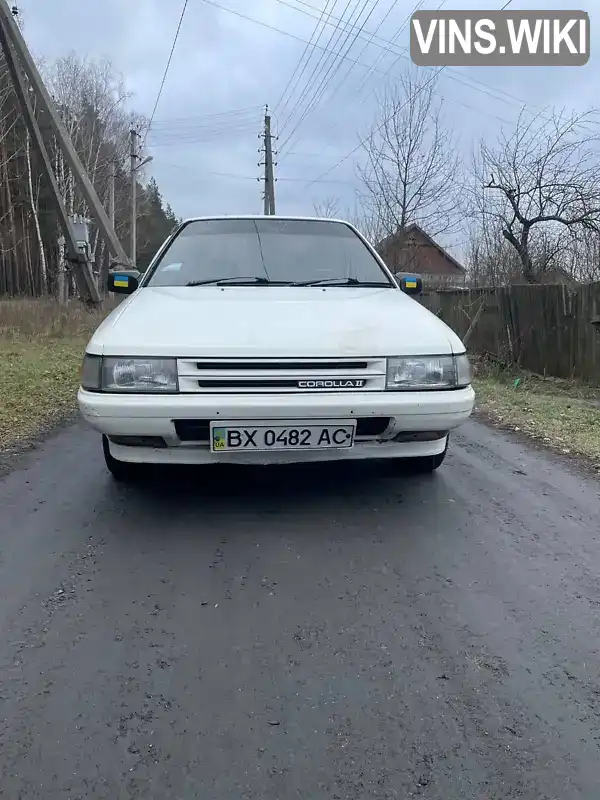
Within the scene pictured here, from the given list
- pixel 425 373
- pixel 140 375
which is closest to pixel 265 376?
pixel 140 375

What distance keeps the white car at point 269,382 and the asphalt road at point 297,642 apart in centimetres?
39

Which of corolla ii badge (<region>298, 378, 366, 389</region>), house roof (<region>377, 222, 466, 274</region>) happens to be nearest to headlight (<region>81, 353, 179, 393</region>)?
corolla ii badge (<region>298, 378, 366, 389</region>)

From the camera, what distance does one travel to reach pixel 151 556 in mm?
2654

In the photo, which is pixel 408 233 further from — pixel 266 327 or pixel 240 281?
pixel 266 327

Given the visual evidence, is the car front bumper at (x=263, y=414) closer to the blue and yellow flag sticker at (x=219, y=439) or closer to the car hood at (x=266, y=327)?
the blue and yellow flag sticker at (x=219, y=439)

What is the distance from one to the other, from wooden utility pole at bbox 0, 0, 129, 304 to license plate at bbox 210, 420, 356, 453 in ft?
36.3

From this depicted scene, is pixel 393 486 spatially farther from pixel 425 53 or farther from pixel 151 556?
pixel 425 53

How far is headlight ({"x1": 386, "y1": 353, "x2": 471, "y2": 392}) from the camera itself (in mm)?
2936

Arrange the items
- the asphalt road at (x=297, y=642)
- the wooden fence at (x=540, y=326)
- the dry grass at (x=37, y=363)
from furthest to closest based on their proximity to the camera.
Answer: the wooden fence at (x=540, y=326) → the dry grass at (x=37, y=363) → the asphalt road at (x=297, y=642)

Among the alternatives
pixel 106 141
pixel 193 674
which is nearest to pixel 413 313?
pixel 193 674

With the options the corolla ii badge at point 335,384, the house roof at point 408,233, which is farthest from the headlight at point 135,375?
the house roof at point 408,233

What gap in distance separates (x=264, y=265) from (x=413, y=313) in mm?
1134

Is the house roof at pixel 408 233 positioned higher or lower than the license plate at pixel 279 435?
higher

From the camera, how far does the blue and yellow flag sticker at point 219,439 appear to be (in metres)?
2.81
